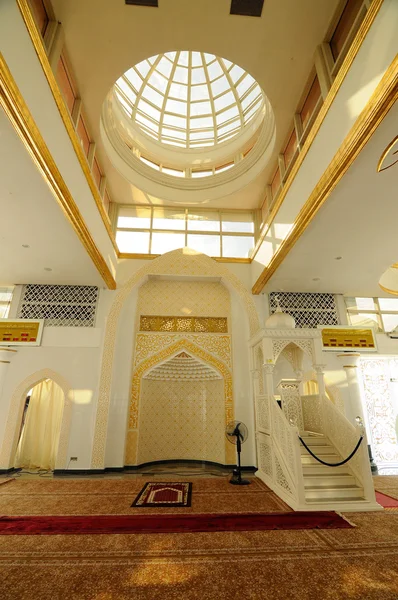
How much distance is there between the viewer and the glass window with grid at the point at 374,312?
7090 millimetres

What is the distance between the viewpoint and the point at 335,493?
12.3 ft

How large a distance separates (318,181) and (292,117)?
7.83 feet

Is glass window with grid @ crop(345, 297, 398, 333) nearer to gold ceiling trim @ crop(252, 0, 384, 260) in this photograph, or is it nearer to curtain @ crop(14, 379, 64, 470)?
gold ceiling trim @ crop(252, 0, 384, 260)

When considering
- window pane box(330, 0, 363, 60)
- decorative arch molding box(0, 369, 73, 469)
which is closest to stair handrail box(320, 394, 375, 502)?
decorative arch molding box(0, 369, 73, 469)

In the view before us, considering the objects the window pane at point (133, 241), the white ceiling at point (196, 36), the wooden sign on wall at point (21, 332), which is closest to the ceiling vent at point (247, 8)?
the white ceiling at point (196, 36)

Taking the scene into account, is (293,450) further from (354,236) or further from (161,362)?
(161,362)

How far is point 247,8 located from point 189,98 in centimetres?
411

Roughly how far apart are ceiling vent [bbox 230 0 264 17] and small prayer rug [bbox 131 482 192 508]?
6.23 m

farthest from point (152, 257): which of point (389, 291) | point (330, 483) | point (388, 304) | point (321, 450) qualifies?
point (388, 304)

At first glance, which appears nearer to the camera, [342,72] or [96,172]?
[342,72]

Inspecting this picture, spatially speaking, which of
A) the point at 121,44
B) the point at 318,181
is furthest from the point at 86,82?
the point at 318,181

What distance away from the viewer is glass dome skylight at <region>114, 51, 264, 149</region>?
22.4ft

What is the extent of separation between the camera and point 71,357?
237 inches

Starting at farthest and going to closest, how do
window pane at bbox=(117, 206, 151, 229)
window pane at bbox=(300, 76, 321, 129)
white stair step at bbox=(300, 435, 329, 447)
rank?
window pane at bbox=(117, 206, 151, 229) < white stair step at bbox=(300, 435, 329, 447) < window pane at bbox=(300, 76, 321, 129)
